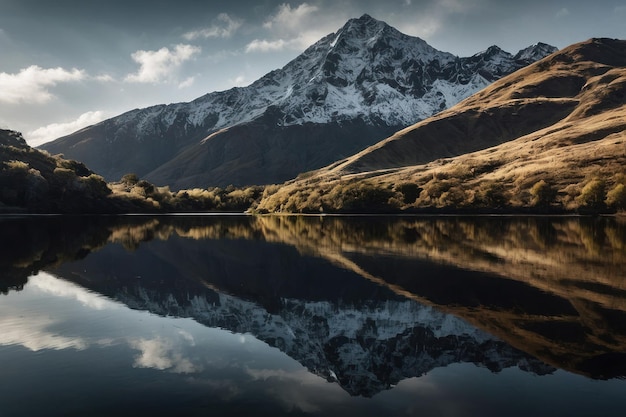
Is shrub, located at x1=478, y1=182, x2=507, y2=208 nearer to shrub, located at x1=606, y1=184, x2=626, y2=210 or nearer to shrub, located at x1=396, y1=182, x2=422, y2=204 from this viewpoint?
shrub, located at x1=396, y1=182, x2=422, y2=204

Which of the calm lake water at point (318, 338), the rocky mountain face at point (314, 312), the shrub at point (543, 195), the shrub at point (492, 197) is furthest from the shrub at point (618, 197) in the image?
the rocky mountain face at point (314, 312)

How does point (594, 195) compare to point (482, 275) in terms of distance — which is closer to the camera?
point (482, 275)

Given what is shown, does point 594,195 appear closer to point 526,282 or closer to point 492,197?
point 492,197

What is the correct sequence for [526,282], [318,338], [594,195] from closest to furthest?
1. [318,338]
2. [526,282]
3. [594,195]

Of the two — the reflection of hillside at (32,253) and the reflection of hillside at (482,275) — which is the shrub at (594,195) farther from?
the reflection of hillside at (32,253)

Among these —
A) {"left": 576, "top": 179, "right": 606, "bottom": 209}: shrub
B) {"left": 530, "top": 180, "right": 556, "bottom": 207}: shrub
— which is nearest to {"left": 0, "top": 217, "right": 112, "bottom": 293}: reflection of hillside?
{"left": 530, "top": 180, "right": 556, "bottom": 207}: shrub

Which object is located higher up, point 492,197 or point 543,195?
point 543,195

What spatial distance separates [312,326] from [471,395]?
39.7 ft

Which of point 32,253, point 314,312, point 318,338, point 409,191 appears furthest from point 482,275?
point 409,191

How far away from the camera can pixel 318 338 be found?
1013 inches

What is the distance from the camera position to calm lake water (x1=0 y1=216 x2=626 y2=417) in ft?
55.3

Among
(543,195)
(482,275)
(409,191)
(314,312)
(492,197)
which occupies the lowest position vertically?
(492,197)

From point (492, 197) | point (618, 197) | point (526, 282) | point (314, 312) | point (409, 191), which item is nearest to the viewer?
point (314, 312)

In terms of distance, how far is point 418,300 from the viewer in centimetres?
3281
